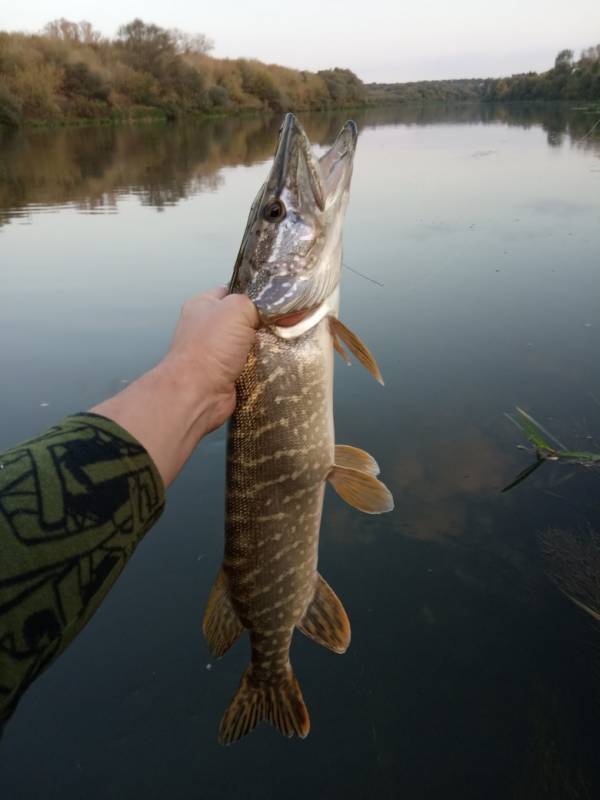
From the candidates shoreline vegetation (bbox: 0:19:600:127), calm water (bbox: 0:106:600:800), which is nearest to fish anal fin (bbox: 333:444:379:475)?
calm water (bbox: 0:106:600:800)

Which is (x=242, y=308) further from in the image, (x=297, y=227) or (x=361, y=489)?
(x=361, y=489)

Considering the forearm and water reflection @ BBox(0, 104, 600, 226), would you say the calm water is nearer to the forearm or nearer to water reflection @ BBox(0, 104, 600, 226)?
the forearm

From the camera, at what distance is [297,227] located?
1.63 meters

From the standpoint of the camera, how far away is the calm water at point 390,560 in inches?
83.5

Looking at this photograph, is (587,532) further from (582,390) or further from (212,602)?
(212,602)

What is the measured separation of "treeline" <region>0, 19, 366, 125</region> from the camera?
94.5ft

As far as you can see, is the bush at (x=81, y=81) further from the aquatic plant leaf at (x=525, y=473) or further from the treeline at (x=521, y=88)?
the aquatic plant leaf at (x=525, y=473)

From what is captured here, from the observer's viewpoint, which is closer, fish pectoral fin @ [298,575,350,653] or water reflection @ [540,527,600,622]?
fish pectoral fin @ [298,575,350,653]

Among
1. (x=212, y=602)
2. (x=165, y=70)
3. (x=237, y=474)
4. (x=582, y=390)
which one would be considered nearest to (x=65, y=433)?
(x=237, y=474)

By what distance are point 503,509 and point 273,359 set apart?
208 cm

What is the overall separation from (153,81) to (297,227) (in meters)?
42.1

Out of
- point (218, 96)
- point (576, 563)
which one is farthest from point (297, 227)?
point (218, 96)

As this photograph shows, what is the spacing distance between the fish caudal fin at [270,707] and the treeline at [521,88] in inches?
1081

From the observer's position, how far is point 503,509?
10.5 feet
